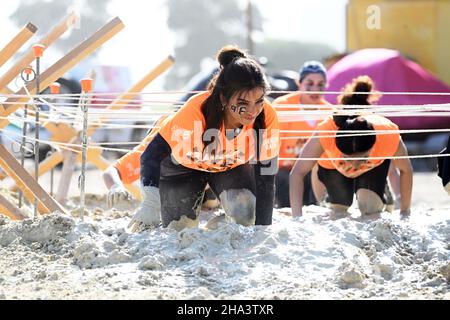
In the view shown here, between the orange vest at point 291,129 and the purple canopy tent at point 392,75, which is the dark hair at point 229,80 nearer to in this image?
the orange vest at point 291,129

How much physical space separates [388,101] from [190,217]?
7.40 metres

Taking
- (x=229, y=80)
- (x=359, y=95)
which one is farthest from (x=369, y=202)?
(x=229, y=80)

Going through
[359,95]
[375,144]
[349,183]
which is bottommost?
[349,183]

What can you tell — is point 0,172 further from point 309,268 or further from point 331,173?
point 309,268

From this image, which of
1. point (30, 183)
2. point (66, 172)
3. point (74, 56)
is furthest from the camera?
point (66, 172)

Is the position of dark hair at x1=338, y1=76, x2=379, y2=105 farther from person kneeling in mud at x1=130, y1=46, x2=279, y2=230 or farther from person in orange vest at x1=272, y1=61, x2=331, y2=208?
person kneeling in mud at x1=130, y1=46, x2=279, y2=230

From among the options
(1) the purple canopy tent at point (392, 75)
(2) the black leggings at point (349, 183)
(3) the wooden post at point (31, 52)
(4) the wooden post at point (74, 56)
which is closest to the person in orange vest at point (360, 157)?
(2) the black leggings at point (349, 183)

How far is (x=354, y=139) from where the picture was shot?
17.5 ft

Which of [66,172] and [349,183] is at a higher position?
[349,183]

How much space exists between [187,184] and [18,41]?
144cm

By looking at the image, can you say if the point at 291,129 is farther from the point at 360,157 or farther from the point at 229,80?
the point at 229,80

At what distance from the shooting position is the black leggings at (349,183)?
5660mm

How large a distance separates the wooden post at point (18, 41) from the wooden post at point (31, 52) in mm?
100

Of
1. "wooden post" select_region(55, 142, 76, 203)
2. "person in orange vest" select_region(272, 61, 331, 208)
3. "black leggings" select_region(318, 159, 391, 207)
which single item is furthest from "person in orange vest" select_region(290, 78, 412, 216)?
"wooden post" select_region(55, 142, 76, 203)
